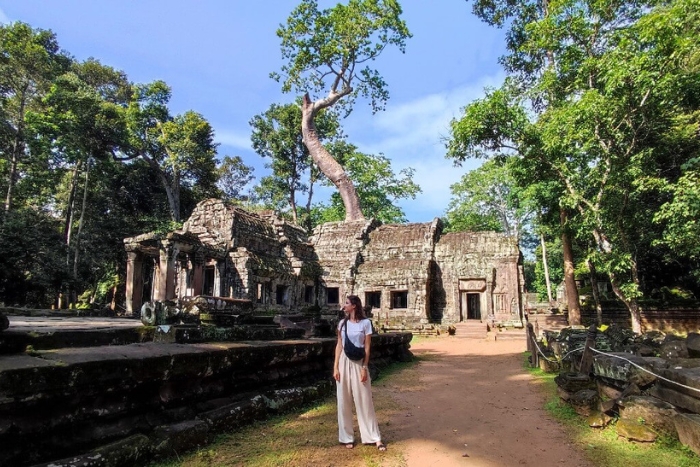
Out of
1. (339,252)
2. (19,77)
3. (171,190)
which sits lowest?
(339,252)

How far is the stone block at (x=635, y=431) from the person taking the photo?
3939 mm

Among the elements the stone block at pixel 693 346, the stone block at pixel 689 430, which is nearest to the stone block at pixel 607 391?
the stone block at pixel 689 430

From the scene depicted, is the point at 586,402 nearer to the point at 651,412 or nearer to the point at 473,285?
the point at 651,412

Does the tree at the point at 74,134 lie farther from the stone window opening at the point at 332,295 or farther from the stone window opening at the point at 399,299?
the stone window opening at the point at 399,299

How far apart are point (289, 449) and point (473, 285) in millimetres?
18846

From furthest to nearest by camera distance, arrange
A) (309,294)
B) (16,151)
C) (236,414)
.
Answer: (309,294) < (16,151) < (236,414)

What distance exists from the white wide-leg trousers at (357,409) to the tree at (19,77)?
24.0 meters

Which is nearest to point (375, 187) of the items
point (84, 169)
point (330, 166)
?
point (330, 166)

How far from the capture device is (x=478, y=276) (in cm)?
2117

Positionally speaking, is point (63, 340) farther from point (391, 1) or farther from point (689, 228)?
point (391, 1)

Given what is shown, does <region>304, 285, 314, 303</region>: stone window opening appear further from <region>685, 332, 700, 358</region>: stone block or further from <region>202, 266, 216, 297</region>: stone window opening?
<region>685, 332, 700, 358</region>: stone block

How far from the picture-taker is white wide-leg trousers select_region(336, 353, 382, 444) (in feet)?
13.1

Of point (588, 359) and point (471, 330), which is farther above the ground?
point (588, 359)

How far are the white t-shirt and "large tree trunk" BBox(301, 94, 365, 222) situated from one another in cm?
2276
